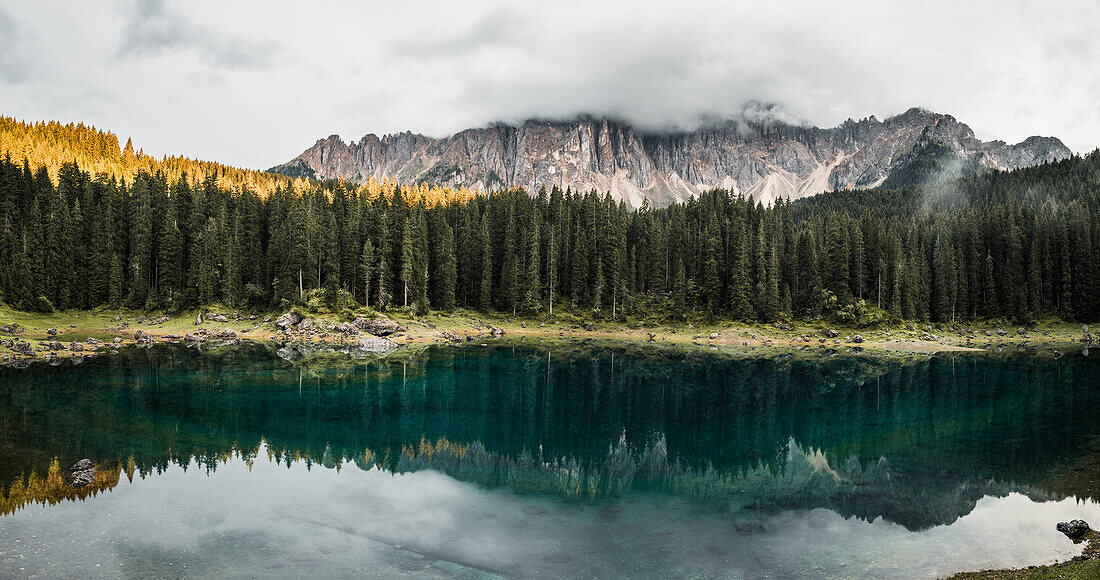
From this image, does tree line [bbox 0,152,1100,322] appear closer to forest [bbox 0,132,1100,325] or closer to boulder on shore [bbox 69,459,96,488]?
forest [bbox 0,132,1100,325]

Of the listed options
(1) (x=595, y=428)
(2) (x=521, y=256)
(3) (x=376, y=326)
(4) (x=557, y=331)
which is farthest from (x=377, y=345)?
(1) (x=595, y=428)

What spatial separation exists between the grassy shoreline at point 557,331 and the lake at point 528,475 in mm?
30439

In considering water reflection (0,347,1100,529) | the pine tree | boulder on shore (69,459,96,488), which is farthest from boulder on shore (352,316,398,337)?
boulder on shore (69,459,96,488)

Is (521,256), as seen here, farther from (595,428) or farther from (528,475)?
(528,475)

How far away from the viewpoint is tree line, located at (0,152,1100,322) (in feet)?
300

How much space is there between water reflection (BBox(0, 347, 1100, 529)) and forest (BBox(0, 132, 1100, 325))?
39588 millimetres

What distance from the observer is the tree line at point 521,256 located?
91.5m

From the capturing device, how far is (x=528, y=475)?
2656cm

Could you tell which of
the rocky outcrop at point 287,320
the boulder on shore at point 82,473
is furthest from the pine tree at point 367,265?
the boulder on shore at point 82,473

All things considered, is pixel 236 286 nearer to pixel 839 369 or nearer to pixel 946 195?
pixel 839 369

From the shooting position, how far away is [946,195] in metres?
179

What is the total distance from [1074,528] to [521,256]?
97223 millimetres

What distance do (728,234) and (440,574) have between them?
102 metres

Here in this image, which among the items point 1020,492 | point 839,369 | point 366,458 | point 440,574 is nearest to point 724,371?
point 839,369
